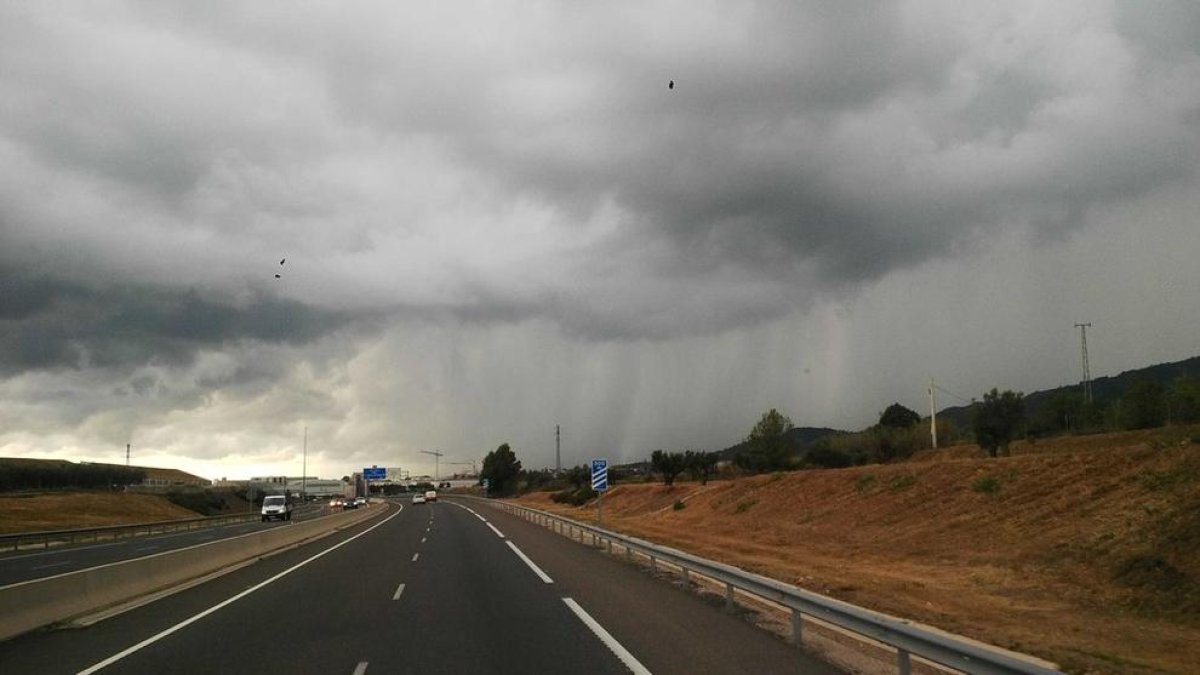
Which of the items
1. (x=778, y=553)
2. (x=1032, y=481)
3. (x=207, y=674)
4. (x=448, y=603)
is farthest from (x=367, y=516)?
(x=207, y=674)

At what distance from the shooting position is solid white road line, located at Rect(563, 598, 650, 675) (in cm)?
953

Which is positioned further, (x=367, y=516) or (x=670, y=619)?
(x=367, y=516)

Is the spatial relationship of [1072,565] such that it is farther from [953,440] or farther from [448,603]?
[953,440]

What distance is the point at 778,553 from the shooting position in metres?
29.8

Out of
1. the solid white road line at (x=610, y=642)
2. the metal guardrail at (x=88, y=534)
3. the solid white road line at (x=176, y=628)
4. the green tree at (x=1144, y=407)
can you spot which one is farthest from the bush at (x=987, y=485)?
the metal guardrail at (x=88, y=534)

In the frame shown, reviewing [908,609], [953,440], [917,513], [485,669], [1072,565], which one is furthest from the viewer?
[953,440]

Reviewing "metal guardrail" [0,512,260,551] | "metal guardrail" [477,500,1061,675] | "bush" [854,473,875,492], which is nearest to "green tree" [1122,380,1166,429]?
"bush" [854,473,875,492]

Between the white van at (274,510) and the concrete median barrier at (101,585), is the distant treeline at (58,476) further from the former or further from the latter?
the concrete median barrier at (101,585)

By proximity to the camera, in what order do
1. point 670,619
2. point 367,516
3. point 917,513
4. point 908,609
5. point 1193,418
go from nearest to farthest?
1. point 670,619
2. point 908,609
3. point 917,513
4. point 1193,418
5. point 367,516

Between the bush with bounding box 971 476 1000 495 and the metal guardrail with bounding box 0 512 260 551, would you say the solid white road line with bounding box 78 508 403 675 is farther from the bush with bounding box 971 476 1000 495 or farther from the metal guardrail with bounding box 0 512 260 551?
the metal guardrail with bounding box 0 512 260 551

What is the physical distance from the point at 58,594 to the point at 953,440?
79.2 metres

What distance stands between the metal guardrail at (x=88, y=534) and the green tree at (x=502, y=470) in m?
108

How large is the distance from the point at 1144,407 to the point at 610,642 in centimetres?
6423

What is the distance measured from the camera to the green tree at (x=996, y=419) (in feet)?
167
